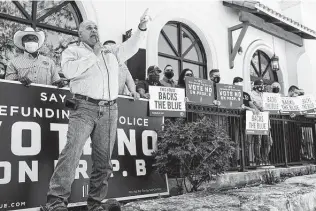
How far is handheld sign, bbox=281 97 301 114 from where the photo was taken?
6969mm

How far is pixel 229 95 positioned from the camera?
573 cm

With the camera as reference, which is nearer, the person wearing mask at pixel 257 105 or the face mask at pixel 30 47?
the face mask at pixel 30 47

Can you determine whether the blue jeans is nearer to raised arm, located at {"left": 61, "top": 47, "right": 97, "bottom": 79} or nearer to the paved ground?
raised arm, located at {"left": 61, "top": 47, "right": 97, "bottom": 79}

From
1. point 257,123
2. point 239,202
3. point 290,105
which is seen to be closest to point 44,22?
point 257,123

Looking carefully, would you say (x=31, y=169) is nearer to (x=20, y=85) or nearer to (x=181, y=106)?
(x=20, y=85)

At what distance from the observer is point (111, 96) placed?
310cm

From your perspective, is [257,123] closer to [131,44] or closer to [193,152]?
[193,152]

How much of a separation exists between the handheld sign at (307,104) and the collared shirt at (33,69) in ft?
18.5

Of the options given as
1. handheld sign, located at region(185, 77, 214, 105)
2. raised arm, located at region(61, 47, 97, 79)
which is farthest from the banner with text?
handheld sign, located at region(185, 77, 214, 105)

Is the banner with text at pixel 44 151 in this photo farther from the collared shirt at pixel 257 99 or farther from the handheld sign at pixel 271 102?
the handheld sign at pixel 271 102

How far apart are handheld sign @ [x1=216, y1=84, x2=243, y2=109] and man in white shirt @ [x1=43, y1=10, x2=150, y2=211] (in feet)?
9.33

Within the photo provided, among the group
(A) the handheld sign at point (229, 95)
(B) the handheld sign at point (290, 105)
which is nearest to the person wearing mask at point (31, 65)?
(A) the handheld sign at point (229, 95)

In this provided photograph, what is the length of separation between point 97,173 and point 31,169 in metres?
0.76

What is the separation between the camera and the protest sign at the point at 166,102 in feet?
14.9
